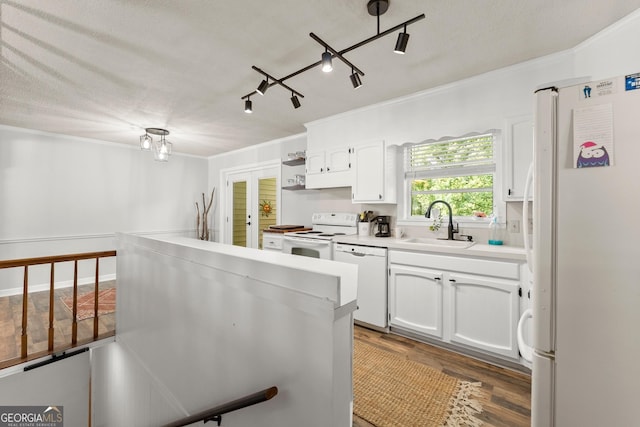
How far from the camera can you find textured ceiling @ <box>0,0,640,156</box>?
5.32ft

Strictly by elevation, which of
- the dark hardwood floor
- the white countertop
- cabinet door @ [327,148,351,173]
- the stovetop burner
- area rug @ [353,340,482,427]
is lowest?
area rug @ [353,340,482,427]

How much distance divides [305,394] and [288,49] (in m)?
2.16

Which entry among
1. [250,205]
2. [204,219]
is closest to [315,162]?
[250,205]

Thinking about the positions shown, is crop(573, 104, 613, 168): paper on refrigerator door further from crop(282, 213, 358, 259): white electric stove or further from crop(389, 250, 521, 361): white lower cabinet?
crop(282, 213, 358, 259): white electric stove

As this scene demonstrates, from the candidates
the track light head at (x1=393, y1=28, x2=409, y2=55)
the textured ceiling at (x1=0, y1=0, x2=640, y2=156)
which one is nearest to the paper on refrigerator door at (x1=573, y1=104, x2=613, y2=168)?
the track light head at (x1=393, y1=28, x2=409, y2=55)

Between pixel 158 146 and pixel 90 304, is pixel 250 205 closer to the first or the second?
pixel 158 146

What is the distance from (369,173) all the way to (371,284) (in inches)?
49.1

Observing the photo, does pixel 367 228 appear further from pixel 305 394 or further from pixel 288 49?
pixel 305 394

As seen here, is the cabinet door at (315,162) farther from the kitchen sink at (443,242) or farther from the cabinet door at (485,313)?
the cabinet door at (485,313)

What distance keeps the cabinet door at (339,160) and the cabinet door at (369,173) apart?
122 millimetres

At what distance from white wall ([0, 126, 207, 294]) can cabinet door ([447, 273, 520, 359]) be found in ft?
17.5

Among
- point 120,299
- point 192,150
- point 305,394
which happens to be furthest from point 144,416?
point 192,150

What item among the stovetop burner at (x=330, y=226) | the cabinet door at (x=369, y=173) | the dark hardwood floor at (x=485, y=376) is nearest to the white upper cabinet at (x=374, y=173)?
the cabinet door at (x=369, y=173)

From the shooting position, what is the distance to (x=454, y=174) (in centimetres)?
286
